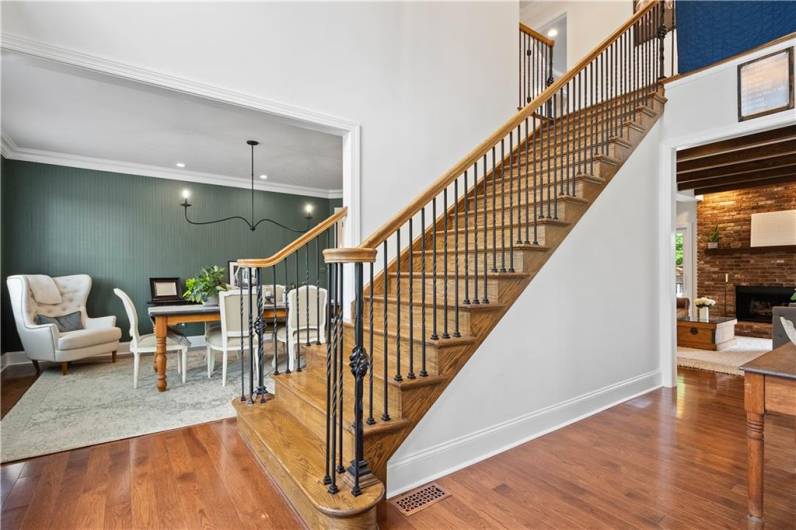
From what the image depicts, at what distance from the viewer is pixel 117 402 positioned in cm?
350

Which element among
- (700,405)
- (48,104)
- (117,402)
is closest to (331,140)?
(48,104)

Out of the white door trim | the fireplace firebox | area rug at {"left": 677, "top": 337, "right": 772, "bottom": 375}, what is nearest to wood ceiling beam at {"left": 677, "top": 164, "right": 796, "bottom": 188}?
the fireplace firebox

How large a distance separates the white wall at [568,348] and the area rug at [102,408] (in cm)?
195

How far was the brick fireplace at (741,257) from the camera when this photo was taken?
678 cm

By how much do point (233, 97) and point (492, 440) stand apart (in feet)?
9.53

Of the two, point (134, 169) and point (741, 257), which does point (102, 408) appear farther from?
point (741, 257)

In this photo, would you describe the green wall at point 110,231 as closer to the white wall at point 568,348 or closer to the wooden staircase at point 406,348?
the wooden staircase at point 406,348

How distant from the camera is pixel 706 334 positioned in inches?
226

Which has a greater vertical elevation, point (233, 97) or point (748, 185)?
point (748, 185)

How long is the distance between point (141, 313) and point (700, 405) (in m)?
7.02

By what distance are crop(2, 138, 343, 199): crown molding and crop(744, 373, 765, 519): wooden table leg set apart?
6.97m

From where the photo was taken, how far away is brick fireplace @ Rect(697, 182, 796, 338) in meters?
6.78

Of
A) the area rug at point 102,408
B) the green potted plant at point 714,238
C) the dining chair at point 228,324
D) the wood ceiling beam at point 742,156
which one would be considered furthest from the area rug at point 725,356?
the dining chair at point 228,324

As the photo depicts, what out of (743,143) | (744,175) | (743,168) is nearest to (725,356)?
(743,168)
